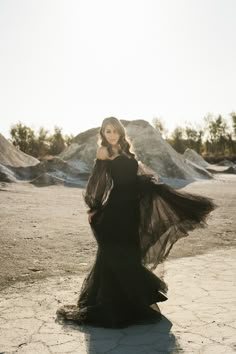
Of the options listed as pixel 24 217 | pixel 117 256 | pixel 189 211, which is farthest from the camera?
pixel 24 217

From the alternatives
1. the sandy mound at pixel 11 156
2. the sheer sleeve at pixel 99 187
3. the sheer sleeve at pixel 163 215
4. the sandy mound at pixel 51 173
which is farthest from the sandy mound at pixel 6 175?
the sheer sleeve at pixel 163 215

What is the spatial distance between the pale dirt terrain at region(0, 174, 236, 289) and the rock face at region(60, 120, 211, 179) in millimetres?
11641

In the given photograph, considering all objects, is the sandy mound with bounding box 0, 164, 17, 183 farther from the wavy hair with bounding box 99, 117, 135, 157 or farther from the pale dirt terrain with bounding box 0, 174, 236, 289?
Result: the wavy hair with bounding box 99, 117, 135, 157

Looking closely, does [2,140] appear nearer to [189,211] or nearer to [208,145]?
[189,211]

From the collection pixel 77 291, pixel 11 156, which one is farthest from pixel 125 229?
pixel 11 156

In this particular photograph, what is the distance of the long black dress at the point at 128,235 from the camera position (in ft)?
12.6

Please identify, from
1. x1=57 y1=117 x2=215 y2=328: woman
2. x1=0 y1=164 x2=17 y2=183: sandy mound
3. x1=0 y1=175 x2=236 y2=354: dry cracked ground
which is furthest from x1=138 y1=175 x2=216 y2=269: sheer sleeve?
x1=0 y1=164 x2=17 y2=183: sandy mound

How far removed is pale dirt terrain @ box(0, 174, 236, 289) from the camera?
229 inches

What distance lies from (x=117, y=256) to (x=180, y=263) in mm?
2300

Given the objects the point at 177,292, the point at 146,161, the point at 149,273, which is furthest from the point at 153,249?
the point at 146,161

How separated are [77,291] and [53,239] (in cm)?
290

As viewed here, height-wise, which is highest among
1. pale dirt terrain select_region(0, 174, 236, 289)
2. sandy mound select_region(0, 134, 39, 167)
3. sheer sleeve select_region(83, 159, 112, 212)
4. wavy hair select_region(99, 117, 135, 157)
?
sandy mound select_region(0, 134, 39, 167)

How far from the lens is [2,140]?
80.2 ft

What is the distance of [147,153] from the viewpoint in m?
26.1
